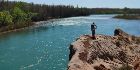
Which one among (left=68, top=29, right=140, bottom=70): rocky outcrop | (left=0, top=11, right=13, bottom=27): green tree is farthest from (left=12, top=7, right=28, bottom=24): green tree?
(left=68, top=29, right=140, bottom=70): rocky outcrop

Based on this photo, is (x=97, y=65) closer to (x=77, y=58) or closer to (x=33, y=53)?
(x=77, y=58)

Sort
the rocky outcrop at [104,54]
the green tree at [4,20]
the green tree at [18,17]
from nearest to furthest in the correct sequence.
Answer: the rocky outcrop at [104,54]
the green tree at [4,20]
the green tree at [18,17]

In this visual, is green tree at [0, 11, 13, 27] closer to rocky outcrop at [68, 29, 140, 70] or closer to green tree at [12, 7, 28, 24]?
green tree at [12, 7, 28, 24]

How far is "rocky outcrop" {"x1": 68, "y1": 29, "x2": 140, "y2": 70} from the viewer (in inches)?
987

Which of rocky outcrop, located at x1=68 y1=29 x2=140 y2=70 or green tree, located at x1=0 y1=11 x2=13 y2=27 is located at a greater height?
rocky outcrop, located at x1=68 y1=29 x2=140 y2=70

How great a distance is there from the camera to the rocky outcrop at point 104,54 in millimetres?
25062

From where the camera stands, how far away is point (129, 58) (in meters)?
32.8

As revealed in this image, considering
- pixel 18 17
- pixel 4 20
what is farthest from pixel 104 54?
pixel 18 17

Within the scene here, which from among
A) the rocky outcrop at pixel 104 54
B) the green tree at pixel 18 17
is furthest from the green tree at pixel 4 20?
the rocky outcrop at pixel 104 54

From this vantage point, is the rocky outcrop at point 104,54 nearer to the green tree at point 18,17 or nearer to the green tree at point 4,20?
the green tree at point 4,20

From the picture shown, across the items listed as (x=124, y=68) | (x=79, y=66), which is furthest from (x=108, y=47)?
(x=79, y=66)

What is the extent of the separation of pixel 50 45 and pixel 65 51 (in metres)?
9.77

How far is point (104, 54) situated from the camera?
102ft

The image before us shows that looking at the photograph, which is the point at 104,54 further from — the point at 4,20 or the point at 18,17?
the point at 18,17
